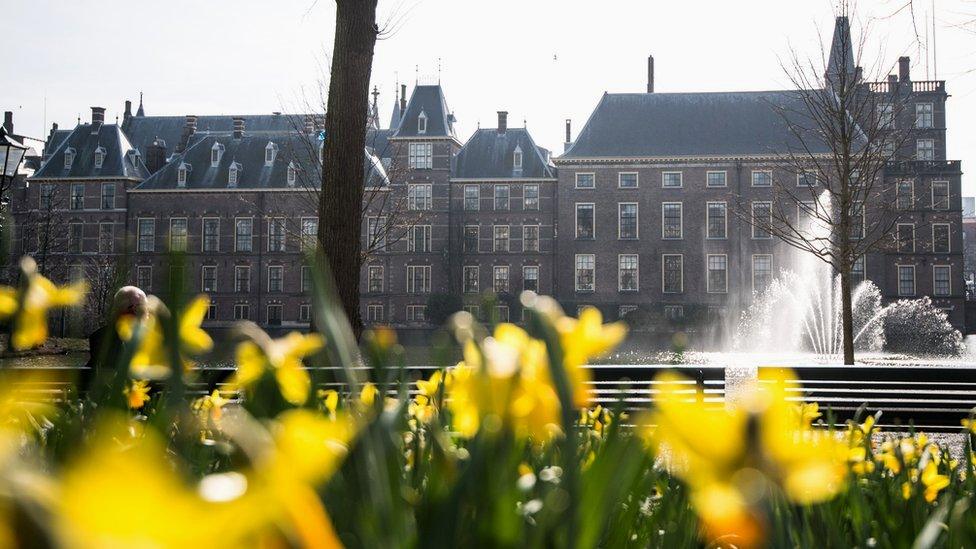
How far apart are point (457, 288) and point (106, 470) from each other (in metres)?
36.3

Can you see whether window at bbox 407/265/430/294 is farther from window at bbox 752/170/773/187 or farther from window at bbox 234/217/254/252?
window at bbox 752/170/773/187

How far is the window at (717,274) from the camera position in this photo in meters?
35.2

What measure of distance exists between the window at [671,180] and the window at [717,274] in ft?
10.6

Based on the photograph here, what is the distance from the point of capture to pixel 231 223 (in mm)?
38625

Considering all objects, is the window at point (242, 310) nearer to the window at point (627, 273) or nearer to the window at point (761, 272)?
the window at point (627, 273)

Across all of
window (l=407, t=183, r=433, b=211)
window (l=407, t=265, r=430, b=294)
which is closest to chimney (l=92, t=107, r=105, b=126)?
window (l=407, t=183, r=433, b=211)

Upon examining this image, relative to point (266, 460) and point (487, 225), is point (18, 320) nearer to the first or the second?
point (266, 460)

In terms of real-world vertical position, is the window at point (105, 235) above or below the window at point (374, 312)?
above

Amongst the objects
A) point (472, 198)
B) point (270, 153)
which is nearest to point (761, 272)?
point (472, 198)

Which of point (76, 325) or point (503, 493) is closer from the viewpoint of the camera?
point (503, 493)

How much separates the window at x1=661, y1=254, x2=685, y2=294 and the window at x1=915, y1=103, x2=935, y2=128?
46.3ft

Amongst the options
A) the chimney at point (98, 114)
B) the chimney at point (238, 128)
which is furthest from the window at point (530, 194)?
the chimney at point (98, 114)

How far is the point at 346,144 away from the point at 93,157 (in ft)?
121

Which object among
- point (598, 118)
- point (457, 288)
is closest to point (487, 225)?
point (457, 288)
